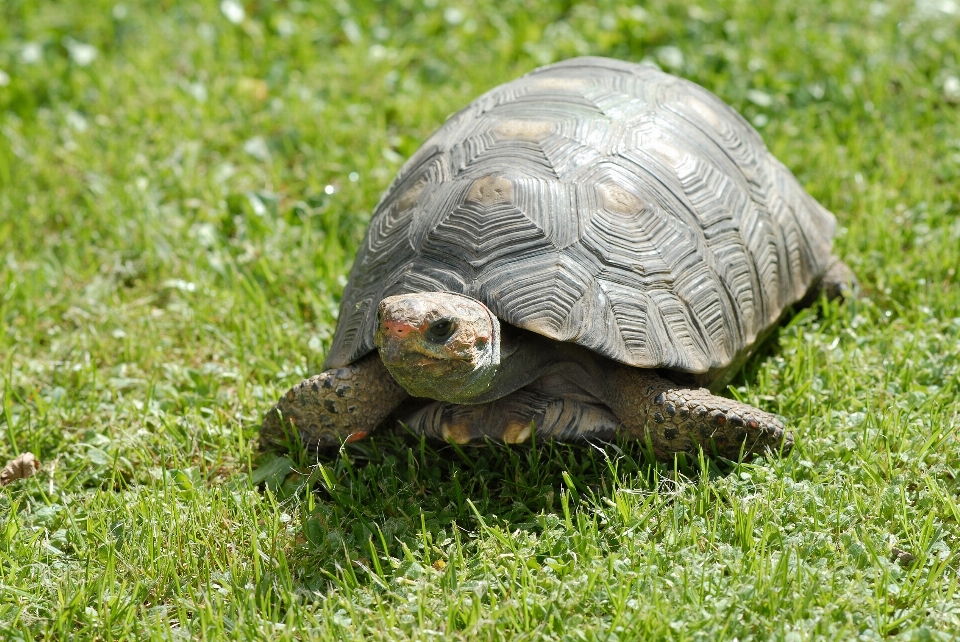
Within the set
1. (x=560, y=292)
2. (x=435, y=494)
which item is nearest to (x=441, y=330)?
(x=560, y=292)

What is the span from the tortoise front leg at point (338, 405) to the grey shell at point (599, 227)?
0.09 metres

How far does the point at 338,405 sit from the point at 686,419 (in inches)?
41.8

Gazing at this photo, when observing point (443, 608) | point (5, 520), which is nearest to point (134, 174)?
point (5, 520)

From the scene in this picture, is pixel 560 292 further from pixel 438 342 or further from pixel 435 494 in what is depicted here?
pixel 435 494

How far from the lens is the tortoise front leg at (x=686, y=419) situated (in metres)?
3.02

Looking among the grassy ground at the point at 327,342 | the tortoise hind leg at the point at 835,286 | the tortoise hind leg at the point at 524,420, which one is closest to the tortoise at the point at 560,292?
the tortoise hind leg at the point at 524,420

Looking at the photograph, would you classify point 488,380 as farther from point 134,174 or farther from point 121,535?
point 134,174

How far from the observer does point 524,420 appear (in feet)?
10.3

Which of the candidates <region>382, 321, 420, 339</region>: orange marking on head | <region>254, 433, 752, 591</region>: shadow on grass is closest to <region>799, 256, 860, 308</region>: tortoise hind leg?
<region>254, 433, 752, 591</region>: shadow on grass

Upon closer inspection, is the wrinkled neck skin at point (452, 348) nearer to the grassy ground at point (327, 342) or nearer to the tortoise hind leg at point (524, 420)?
the tortoise hind leg at point (524, 420)

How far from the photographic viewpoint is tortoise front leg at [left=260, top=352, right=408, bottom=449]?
319 centimetres

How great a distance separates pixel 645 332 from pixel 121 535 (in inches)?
64.6

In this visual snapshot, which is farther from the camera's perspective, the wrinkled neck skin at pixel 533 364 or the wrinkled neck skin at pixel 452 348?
the wrinkled neck skin at pixel 533 364

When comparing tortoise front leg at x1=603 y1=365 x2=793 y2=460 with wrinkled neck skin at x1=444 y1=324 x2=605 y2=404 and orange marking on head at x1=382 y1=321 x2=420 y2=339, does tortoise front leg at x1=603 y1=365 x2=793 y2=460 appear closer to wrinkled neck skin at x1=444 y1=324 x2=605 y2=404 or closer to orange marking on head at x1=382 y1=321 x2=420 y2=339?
wrinkled neck skin at x1=444 y1=324 x2=605 y2=404
